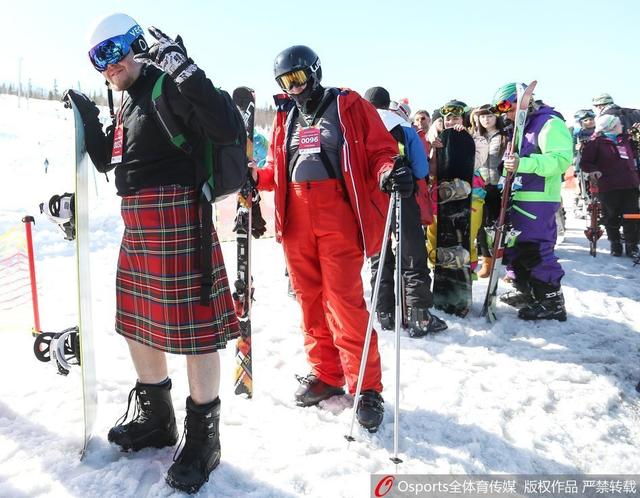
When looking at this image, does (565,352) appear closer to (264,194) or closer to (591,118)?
(264,194)

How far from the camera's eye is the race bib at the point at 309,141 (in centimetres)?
271

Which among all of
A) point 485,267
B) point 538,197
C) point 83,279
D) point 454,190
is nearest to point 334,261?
point 83,279

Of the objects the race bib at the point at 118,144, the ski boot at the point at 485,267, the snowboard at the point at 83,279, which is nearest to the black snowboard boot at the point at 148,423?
the snowboard at the point at 83,279

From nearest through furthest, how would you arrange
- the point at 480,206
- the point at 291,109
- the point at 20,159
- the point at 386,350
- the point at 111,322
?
the point at 291,109
the point at 386,350
the point at 111,322
the point at 480,206
the point at 20,159

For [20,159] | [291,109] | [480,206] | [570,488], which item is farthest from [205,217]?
[20,159]

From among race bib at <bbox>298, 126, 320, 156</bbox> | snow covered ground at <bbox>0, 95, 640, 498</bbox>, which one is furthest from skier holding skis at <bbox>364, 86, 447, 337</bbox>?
race bib at <bbox>298, 126, 320, 156</bbox>

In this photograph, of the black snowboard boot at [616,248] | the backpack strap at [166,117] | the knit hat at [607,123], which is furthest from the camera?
the black snowboard boot at [616,248]

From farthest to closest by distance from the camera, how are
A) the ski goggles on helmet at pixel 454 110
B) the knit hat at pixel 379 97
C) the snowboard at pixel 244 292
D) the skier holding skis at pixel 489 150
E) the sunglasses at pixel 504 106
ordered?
the skier holding skis at pixel 489 150, the ski goggles on helmet at pixel 454 110, the sunglasses at pixel 504 106, the knit hat at pixel 379 97, the snowboard at pixel 244 292

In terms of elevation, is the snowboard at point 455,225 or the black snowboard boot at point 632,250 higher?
the snowboard at point 455,225

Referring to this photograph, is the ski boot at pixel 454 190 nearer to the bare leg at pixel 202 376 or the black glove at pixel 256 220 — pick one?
the black glove at pixel 256 220

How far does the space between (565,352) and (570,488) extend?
1766 mm

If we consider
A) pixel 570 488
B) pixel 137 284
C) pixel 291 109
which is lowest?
pixel 570 488

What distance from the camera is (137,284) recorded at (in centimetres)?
221

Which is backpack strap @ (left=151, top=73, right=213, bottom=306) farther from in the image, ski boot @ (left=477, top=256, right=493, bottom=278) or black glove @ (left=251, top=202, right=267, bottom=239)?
ski boot @ (left=477, top=256, right=493, bottom=278)
